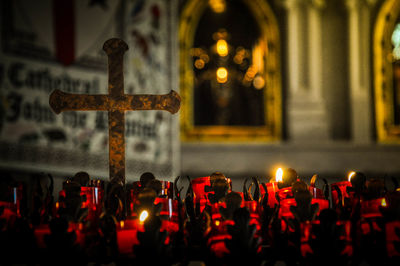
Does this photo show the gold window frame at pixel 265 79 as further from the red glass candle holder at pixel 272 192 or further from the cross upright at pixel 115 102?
the red glass candle holder at pixel 272 192

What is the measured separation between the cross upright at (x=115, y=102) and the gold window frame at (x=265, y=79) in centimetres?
258

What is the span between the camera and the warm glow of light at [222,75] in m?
4.04

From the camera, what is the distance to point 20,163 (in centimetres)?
304

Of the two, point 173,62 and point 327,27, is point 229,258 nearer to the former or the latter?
point 173,62

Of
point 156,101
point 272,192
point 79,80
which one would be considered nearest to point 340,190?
point 272,192

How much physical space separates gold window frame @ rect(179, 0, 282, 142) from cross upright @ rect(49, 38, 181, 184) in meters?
2.58

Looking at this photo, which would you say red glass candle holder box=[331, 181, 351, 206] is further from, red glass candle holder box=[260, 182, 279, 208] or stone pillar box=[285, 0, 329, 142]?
stone pillar box=[285, 0, 329, 142]

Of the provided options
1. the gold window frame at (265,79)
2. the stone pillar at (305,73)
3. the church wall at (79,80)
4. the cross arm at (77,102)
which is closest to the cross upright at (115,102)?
the cross arm at (77,102)

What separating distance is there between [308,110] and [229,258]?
315cm

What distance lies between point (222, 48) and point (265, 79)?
50 centimetres

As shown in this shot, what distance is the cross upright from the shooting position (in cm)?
125

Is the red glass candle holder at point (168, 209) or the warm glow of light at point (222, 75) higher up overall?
the warm glow of light at point (222, 75)

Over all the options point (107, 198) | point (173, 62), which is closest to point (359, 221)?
point (107, 198)

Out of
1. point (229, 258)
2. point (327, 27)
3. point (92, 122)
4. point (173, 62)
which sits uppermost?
point (327, 27)
